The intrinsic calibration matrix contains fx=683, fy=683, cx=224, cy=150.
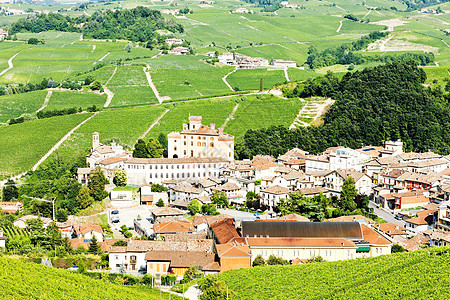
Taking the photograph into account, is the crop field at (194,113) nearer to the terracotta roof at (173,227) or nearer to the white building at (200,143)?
the white building at (200,143)

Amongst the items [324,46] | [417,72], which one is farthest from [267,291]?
[324,46]

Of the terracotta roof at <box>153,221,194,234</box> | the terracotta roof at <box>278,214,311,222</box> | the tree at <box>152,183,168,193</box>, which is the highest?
the terracotta roof at <box>278,214,311,222</box>

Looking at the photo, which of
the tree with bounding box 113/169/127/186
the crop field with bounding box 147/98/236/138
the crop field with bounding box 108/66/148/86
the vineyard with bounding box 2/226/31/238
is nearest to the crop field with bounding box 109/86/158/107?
the crop field with bounding box 108/66/148/86

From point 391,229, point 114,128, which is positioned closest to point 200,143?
point 114,128

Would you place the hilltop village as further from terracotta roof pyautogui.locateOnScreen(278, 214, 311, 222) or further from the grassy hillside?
the grassy hillside

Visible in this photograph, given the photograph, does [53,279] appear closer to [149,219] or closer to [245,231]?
[245,231]

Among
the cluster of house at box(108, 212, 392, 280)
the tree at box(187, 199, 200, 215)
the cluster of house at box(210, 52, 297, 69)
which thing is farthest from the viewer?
the cluster of house at box(210, 52, 297, 69)

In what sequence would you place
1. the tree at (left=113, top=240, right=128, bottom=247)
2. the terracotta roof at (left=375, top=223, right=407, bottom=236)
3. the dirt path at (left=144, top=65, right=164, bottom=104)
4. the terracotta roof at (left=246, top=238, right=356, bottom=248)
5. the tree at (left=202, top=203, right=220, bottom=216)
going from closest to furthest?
1. the terracotta roof at (left=246, top=238, right=356, bottom=248)
2. the tree at (left=113, top=240, right=128, bottom=247)
3. the terracotta roof at (left=375, top=223, right=407, bottom=236)
4. the tree at (left=202, top=203, right=220, bottom=216)
5. the dirt path at (left=144, top=65, right=164, bottom=104)
